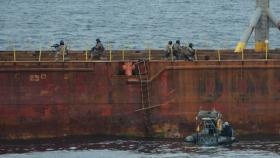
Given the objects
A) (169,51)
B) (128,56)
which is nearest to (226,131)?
(169,51)

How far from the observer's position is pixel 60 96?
59.1 meters

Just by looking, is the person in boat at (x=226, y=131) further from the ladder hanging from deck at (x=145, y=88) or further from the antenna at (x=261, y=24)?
the antenna at (x=261, y=24)

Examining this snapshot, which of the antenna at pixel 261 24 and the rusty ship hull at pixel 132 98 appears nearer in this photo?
the rusty ship hull at pixel 132 98

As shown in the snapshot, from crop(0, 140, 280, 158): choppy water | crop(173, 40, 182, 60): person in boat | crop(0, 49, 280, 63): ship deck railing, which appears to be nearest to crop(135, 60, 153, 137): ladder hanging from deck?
crop(0, 140, 280, 158): choppy water

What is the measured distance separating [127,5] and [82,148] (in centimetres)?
13879

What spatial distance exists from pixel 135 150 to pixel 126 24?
8857 cm

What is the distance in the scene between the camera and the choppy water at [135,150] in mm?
55125

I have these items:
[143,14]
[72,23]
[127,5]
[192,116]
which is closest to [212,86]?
[192,116]

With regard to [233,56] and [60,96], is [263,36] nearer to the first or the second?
[233,56]

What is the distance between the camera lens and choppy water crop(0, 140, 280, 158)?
55125 millimetres

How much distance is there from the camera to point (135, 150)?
186 ft

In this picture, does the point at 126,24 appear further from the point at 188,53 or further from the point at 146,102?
the point at 146,102

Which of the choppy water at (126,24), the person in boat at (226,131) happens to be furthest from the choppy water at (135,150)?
the choppy water at (126,24)

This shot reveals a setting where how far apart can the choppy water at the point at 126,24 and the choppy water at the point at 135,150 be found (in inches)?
1835
